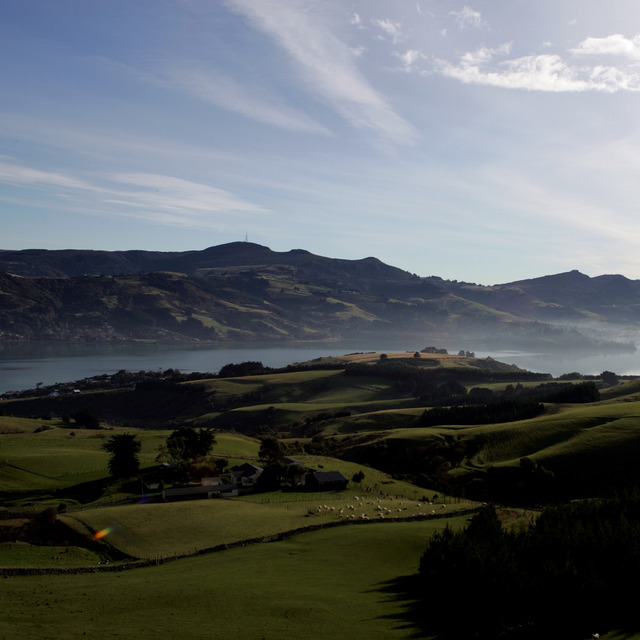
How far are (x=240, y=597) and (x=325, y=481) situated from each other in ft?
111

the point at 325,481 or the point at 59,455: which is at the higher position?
the point at 325,481

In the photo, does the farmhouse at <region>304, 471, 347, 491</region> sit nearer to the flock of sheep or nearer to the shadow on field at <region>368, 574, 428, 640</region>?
the flock of sheep

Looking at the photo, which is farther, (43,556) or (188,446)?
(188,446)

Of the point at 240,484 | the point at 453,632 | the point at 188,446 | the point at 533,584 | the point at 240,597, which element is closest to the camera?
the point at 453,632

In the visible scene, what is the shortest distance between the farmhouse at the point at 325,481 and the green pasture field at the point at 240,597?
21.3m

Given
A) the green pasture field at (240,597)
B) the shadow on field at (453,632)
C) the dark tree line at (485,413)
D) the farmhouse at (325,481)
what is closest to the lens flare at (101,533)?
the green pasture field at (240,597)

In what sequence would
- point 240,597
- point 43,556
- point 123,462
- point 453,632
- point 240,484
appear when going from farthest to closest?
point 240,484 < point 123,462 < point 43,556 < point 240,597 < point 453,632

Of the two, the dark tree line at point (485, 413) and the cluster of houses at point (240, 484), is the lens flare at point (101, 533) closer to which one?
the cluster of houses at point (240, 484)

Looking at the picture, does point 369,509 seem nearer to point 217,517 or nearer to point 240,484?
point 217,517

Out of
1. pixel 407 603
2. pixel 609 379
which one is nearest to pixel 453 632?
pixel 407 603

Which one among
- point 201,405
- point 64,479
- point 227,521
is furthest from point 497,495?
point 201,405

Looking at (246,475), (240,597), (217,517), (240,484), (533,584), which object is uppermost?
(533,584)

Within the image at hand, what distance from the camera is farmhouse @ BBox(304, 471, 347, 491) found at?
6206cm

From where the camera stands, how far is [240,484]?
63.8 metres
